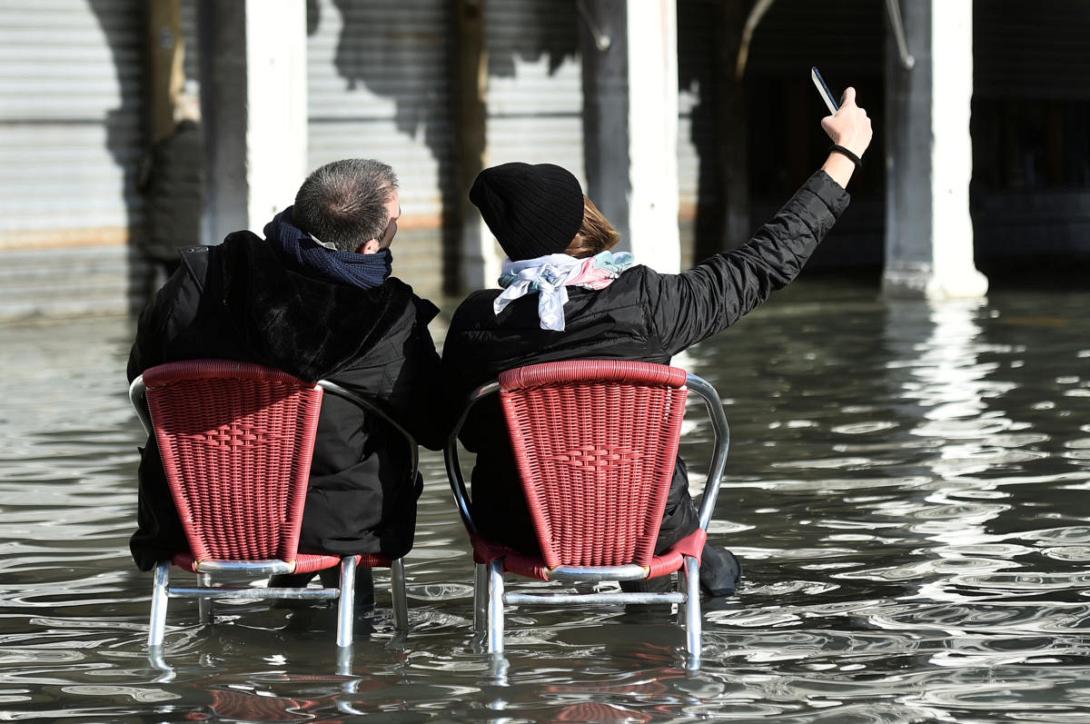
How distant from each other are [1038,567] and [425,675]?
6.29 feet

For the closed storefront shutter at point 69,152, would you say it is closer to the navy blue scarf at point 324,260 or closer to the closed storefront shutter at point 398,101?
the closed storefront shutter at point 398,101

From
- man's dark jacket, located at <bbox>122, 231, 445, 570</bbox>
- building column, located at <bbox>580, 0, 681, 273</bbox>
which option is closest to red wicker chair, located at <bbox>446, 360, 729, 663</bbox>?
man's dark jacket, located at <bbox>122, 231, 445, 570</bbox>

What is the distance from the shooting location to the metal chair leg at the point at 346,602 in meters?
4.38

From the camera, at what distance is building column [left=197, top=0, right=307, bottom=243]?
1141cm

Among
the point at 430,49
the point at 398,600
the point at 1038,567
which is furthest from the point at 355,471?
the point at 430,49

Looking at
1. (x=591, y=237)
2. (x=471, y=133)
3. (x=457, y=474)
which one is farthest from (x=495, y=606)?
(x=471, y=133)

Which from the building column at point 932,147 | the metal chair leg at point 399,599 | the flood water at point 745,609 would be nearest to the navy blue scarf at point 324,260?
the metal chair leg at point 399,599

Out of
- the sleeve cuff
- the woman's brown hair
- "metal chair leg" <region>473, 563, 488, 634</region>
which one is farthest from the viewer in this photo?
"metal chair leg" <region>473, 563, 488, 634</region>

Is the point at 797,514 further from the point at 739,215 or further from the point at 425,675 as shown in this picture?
the point at 739,215

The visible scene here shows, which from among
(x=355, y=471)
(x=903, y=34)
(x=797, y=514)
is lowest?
(x=797, y=514)

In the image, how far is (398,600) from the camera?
4.74 m

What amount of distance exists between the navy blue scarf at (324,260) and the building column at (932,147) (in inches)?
411

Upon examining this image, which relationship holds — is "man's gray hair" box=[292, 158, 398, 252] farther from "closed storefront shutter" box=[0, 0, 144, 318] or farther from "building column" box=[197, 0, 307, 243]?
"closed storefront shutter" box=[0, 0, 144, 318]

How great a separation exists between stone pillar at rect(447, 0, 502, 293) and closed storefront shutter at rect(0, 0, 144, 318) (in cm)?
295
